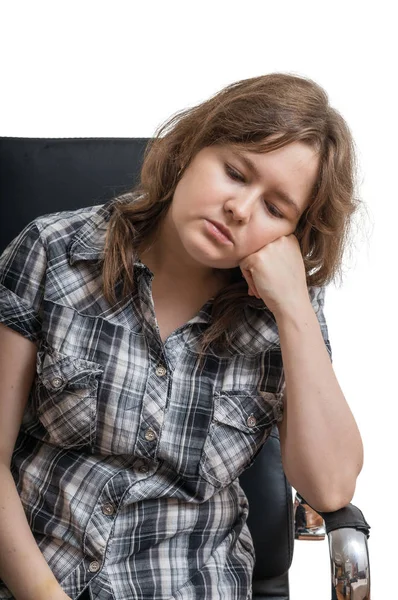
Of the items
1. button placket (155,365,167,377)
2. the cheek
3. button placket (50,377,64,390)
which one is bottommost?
button placket (50,377,64,390)

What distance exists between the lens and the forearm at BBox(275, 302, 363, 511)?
1427 mm

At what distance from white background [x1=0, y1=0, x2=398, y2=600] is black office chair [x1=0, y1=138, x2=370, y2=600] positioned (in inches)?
21.3

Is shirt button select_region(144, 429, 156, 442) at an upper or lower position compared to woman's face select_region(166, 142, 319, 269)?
lower

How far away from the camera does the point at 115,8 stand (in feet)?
7.80

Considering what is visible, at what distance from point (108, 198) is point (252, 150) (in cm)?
46

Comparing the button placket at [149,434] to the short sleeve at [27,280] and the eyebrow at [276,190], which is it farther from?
the eyebrow at [276,190]

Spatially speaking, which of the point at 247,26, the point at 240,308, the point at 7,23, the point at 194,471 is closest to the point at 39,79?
the point at 7,23

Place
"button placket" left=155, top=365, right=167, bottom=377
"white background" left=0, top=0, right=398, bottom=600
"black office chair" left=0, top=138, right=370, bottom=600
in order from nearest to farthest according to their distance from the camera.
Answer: "button placket" left=155, top=365, right=167, bottom=377 → "black office chair" left=0, top=138, right=370, bottom=600 → "white background" left=0, top=0, right=398, bottom=600

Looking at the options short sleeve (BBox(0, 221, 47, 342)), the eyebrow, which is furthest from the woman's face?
short sleeve (BBox(0, 221, 47, 342))

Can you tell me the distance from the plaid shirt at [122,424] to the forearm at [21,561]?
0.06 meters

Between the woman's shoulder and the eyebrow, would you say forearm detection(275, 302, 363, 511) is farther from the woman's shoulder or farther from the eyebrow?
the woman's shoulder

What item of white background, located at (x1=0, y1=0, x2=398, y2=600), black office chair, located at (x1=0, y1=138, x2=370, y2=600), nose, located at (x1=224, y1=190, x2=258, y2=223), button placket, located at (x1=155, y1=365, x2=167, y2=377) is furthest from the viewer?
white background, located at (x1=0, y1=0, x2=398, y2=600)

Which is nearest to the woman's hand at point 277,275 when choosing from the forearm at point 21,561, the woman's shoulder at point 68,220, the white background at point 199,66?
the woman's shoulder at point 68,220

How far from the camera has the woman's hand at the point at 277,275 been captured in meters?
1.43
